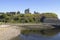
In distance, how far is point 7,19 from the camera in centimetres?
10944

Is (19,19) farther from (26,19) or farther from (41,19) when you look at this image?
(41,19)

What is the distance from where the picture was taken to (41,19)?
397ft

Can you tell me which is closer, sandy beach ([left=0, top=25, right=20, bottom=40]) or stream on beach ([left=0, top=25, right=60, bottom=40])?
sandy beach ([left=0, top=25, right=20, bottom=40])

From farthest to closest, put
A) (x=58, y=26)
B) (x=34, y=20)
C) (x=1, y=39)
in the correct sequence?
(x=34, y=20), (x=58, y=26), (x=1, y=39)

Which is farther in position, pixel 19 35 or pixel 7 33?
pixel 19 35

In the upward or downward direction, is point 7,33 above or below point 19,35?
above

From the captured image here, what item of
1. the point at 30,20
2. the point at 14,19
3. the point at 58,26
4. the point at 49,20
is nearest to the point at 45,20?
the point at 49,20

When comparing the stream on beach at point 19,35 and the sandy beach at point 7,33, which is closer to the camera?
the sandy beach at point 7,33

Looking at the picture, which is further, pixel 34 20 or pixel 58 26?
pixel 34 20

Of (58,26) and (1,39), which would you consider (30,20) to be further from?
(1,39)

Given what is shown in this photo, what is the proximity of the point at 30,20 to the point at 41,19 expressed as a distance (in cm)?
1310

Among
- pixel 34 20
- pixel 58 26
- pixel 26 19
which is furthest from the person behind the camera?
pixel 34 20

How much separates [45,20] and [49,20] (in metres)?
3.41

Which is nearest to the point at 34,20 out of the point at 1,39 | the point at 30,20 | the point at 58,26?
the point at 30,20
